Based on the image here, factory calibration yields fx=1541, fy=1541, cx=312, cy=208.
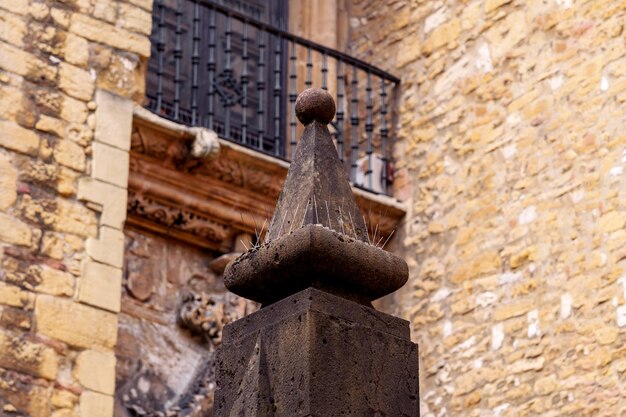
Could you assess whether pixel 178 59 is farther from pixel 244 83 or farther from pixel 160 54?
pixel 244 83

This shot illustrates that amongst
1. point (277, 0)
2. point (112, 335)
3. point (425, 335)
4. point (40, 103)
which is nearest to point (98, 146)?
point (40, 103)

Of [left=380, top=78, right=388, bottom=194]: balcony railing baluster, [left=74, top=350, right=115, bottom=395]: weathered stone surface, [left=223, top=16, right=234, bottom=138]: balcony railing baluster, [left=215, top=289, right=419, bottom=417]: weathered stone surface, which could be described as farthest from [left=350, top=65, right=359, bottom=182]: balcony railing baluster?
[left=215, top=289, right=419, bottom=417]: weathered stone surface

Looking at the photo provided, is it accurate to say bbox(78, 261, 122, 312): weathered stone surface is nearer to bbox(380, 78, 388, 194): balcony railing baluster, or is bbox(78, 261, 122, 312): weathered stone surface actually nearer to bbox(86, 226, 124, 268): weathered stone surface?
bbox(86, 226, 124, 268): weathered stone surface

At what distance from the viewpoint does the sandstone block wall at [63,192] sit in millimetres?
6309

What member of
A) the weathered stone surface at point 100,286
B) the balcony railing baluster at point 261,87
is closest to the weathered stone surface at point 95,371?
the weathered stone surface at point 100,286

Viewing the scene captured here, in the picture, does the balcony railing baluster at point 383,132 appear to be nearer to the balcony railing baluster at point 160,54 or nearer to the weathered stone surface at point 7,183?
the balcony railing baluster at point 160,54

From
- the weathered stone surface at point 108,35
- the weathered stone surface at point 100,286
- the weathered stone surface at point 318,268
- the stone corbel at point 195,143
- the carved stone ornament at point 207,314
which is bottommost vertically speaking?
the weathered stone surface at point 318,268

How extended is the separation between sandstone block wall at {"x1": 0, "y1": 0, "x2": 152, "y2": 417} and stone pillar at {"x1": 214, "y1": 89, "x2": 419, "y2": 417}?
8.47 feet

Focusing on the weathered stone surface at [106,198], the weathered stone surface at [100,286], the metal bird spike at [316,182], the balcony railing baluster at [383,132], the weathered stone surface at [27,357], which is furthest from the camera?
the balcony railing baluster at [383,132]

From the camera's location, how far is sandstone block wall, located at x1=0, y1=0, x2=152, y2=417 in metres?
6.31

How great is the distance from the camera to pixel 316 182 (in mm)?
3895

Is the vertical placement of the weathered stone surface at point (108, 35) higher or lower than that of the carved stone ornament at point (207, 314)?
higher

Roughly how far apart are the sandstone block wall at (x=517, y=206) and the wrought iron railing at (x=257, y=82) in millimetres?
317

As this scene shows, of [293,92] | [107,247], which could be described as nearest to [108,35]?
[107,247]
